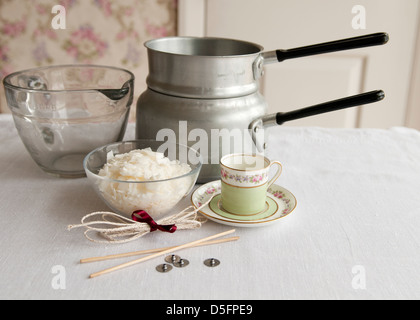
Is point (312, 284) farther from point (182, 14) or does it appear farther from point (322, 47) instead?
point (182, 14)

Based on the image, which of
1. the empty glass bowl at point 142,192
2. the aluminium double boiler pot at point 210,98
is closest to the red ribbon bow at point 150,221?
the empty glass bowl at point 142,192

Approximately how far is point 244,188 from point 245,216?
42mm

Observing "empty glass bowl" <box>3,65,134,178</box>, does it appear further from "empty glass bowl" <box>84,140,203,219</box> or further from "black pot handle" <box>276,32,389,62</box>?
"black pot handle" <box>276,32,389,62</box>

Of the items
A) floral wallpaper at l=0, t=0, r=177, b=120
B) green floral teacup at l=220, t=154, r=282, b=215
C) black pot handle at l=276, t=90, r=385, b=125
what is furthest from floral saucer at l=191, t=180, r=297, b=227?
floral wallpaper at l=0, t=0, r=177, b=120

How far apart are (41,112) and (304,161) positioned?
19.1 inches

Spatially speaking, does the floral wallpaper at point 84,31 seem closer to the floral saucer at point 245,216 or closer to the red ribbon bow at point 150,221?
the floral saucer at point 245,216

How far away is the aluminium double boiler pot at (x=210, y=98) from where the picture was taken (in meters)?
0.73

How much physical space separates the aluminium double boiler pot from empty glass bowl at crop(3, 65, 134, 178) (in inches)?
2.8

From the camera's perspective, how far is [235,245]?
2.01 ft

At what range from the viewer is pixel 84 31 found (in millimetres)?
1741

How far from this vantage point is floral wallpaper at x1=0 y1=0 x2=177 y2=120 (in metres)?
1.71

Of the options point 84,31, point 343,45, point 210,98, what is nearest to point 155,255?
point 210,98

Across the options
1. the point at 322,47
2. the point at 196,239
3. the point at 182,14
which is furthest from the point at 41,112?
the point at 182,14

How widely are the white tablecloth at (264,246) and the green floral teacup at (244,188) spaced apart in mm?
38
